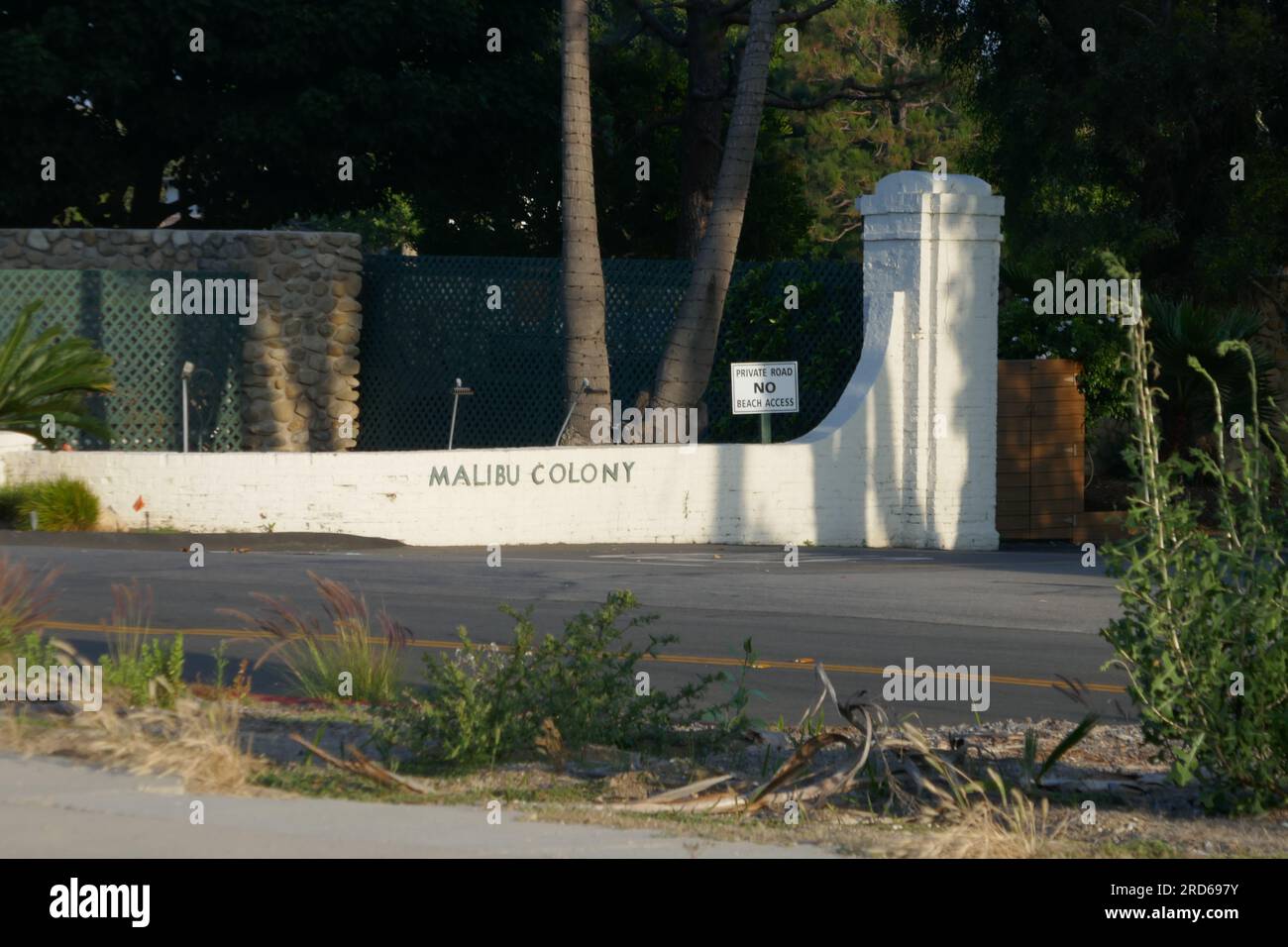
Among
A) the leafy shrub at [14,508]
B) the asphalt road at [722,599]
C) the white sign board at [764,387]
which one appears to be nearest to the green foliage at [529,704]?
the asphalt road at [722,599]

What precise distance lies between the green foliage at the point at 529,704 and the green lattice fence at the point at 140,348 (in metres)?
13.7

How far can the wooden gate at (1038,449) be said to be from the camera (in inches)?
787

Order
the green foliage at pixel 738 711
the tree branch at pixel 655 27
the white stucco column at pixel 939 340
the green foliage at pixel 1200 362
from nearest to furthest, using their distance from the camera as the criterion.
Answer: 1. the green foliage at pixel 738 711
2. the white stucco column at pixel 939 340
3. the green foliage at pixel 1200 362
4. the tree branch at pixel 655 27

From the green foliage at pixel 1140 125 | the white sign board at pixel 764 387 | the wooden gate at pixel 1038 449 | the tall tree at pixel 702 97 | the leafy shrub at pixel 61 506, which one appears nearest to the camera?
the leafy shrub at pixel 61 506

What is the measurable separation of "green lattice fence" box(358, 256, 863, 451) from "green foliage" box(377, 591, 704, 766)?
40.7 feet

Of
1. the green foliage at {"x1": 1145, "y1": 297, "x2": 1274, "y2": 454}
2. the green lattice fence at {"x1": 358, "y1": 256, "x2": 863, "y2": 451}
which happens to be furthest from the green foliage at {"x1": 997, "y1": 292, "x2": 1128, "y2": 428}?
the green lattice fence at {"x1": 358, "y1": 256, "x2": 863, "y2": 451}

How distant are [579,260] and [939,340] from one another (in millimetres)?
4103

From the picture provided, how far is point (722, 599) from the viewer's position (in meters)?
14.0

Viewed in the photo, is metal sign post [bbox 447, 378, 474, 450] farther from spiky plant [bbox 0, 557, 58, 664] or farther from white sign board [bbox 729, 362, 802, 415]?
spiky plant [bbox 0, 557, 58, 664]

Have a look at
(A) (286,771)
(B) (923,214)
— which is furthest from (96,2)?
(A) (286,771)

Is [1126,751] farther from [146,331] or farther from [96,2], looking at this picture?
[96,2]

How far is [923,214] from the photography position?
18891 millimetres

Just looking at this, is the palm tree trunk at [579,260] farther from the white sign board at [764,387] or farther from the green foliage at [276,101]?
the green foliage at [276,101]

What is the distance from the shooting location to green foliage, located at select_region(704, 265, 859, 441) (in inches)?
805
